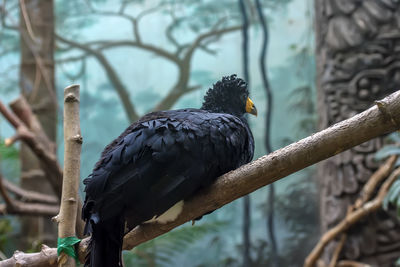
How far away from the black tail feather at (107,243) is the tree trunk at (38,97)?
5.92 ft

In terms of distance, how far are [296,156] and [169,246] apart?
2.10 metres

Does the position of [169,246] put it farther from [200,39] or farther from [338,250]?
[200,39]

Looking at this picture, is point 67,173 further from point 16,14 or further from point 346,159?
point 16,14

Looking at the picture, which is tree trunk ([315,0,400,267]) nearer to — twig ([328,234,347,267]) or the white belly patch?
twig ([328,234,347,267])

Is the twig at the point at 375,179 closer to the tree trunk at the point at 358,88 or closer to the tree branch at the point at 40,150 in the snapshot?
the tree trunk at the point at 358,88

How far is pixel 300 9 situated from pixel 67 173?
8.28 ft

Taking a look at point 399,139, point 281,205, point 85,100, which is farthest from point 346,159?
point 85,100

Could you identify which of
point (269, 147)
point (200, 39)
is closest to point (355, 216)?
point (269, 147)

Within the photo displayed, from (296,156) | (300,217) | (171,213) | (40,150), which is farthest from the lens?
(300,217)

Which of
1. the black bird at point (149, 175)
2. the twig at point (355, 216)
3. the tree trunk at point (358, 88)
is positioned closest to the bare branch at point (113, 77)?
A: the tree trunk at point (358, 88)

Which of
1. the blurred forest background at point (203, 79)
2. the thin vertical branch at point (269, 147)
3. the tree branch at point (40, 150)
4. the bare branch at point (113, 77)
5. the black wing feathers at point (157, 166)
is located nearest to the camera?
the black wing feathers at point (157, 166)

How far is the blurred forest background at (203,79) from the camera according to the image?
7.95 ft

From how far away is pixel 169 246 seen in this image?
283cm

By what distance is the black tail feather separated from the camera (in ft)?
3.05
